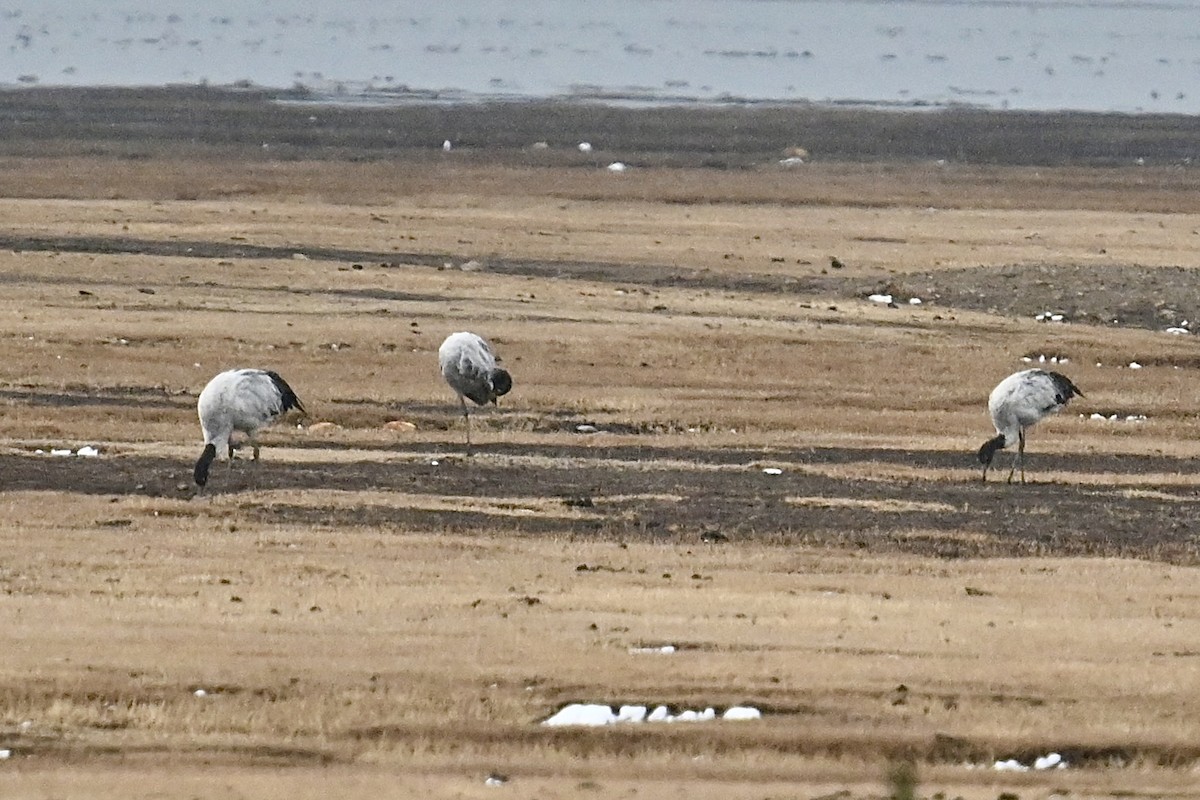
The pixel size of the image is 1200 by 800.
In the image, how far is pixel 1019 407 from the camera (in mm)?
22094

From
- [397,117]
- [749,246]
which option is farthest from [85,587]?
[397,117]

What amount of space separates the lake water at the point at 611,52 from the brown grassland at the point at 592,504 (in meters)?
38.3

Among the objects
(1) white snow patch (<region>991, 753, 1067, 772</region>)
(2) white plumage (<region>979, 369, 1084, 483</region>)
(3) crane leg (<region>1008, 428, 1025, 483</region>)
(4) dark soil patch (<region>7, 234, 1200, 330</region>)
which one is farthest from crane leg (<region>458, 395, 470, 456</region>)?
(1) white snow patch (<region>991, 753, 1067, 772</region>)

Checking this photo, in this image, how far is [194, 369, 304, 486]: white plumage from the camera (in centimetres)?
2041

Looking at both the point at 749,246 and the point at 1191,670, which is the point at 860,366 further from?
the point at 1191,670

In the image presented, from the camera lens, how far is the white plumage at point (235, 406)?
2041 cm

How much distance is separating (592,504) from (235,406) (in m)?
3.24

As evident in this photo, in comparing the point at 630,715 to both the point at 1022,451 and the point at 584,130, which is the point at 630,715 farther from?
the point at 584,130

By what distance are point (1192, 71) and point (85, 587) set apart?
4115 inches

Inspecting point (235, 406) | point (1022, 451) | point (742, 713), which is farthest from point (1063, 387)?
point (742, 713)

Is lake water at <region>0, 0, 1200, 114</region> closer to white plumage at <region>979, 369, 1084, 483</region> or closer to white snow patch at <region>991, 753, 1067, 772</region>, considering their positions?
white plumage at <region>979, 369, 1084, 483</region>

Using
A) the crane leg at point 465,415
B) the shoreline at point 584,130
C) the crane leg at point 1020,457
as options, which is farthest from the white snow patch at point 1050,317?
the shoreline at point 584,130

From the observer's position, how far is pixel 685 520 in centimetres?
1878

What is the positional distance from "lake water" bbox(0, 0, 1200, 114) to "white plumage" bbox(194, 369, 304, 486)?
57.8m
